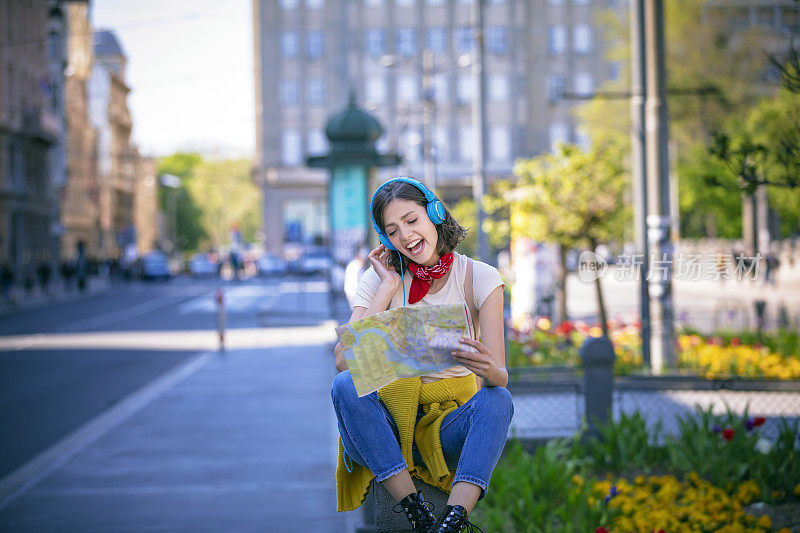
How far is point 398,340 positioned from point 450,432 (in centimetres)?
49

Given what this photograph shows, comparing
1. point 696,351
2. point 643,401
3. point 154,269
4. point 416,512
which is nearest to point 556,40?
point 154,269

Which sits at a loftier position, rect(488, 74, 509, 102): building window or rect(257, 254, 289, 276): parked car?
rect(488, 74, 509, 102): building window

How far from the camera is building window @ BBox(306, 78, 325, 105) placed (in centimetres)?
6956

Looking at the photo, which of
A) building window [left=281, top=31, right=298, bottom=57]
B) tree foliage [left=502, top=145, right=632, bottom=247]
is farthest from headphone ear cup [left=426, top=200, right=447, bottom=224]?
building window [left=281, top=31, right=298, bottom=57]

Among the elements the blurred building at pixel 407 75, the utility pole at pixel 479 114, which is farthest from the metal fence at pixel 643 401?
the blurred building at pixel 407 75

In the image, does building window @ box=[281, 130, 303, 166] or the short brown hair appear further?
building window @ box=[281, 130, 303, 166]

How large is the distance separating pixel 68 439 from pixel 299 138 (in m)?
60.1

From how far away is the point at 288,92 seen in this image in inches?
2739

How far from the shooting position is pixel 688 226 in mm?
69375

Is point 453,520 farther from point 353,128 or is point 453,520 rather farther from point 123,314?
point 123,314

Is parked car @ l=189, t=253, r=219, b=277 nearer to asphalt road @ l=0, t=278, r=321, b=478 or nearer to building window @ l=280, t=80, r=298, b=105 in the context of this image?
building window @ l=280, t=80, r=298, b=105

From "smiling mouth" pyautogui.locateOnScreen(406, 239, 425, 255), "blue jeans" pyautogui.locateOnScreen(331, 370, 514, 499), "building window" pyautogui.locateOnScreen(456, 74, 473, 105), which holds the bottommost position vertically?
"blue jeans" pyautogui.locateOnScreen(331, 370, 514, 499)

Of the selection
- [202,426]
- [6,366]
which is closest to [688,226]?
[6,366]

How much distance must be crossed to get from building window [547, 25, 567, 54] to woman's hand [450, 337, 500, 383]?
69809mm
